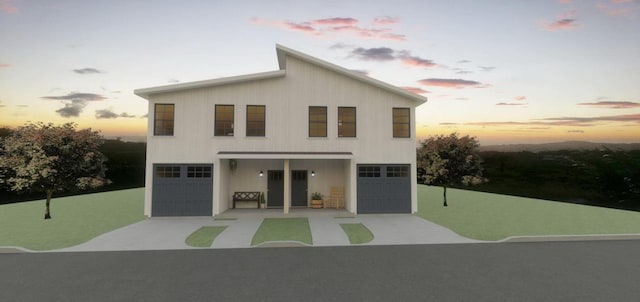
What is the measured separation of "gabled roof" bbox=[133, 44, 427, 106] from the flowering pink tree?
147 inches

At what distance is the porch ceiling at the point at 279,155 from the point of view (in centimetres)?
1557

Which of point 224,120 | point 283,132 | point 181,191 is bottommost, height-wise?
point 181,191

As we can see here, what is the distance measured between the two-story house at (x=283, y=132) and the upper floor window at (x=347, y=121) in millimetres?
51

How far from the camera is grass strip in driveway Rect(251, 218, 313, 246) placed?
11.1 meters

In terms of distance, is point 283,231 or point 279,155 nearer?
point 283,231

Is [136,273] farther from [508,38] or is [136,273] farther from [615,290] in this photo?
[508,38]

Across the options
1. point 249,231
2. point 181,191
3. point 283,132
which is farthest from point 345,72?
point 181,191

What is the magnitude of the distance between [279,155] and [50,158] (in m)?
10.1

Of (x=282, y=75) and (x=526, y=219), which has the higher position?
(x=282, y=75)

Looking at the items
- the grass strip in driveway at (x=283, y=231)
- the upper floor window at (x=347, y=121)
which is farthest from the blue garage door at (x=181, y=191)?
the upper floor window at (x=347, y=121)

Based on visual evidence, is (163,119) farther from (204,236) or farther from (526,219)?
(526,219)

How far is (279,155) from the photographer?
15.6m

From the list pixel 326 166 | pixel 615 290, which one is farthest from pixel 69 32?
pixel 615 290

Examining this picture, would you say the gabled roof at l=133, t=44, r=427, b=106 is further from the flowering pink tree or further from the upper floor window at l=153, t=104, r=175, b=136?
the flowering pink tree
